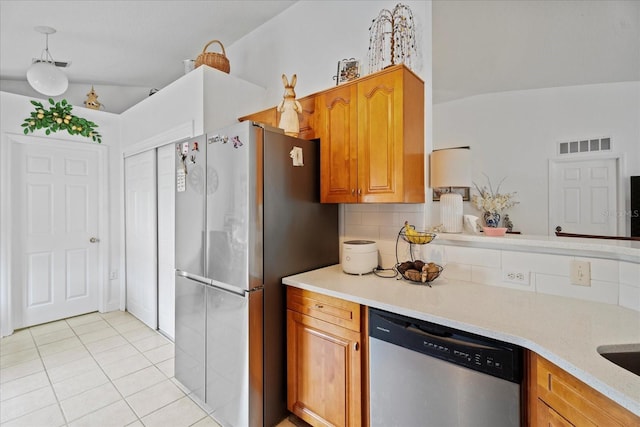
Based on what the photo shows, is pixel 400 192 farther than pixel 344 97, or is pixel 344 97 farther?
pixel 344 97

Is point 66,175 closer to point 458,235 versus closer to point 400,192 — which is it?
point 400,192

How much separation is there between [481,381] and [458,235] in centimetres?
90

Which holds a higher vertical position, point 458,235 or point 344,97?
point 344,97

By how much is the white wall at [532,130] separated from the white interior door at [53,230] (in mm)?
4091

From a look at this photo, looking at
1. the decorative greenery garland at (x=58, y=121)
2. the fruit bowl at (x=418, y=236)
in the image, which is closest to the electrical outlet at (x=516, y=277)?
the fruit bowl at (x=418, y=236)

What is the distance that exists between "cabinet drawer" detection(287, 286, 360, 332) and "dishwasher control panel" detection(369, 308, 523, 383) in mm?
106

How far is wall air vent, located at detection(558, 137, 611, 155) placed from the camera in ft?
5.78

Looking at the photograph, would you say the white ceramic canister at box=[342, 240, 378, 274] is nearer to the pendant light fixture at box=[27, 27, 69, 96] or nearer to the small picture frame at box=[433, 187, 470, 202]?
the small picture frame at box=[433, 187, 470, 202]

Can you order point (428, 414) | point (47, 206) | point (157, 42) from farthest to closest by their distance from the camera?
1. point (47, 206)
2. point (157, 42)
3. point (428, 414)

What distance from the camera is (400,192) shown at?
172cm

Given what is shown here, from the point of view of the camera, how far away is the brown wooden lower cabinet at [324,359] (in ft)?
5.01

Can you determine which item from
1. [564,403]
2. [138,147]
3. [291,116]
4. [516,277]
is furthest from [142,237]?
[564,403]

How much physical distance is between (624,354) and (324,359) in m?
1.24

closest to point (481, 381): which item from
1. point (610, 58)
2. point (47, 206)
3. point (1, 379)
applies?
point (610, 58)
